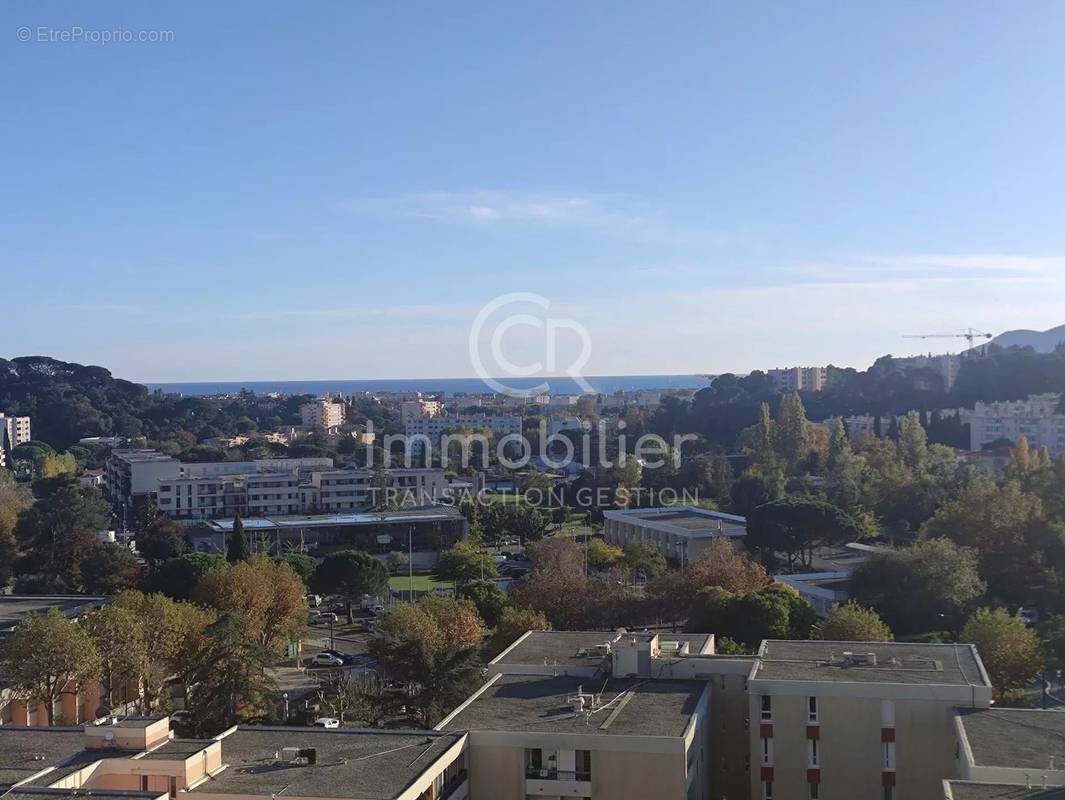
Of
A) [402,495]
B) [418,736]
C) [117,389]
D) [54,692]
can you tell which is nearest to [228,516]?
[402,495]

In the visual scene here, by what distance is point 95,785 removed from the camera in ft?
29.6

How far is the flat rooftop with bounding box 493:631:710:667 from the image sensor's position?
1300 cm

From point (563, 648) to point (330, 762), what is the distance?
5.13 m

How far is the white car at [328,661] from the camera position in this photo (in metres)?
20.0

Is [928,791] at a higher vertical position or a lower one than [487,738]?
lower

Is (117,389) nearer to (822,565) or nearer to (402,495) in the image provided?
(402,495)

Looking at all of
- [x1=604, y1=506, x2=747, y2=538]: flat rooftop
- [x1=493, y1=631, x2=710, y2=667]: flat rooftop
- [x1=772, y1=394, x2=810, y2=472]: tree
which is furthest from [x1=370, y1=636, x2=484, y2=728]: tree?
[x1=772, y1=394, x2=810, y2=472]: tree

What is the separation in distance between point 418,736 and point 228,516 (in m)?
32.9

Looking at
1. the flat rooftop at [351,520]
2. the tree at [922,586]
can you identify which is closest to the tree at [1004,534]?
the tree at [922,586]

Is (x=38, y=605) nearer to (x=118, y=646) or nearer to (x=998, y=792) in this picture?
(x=118, y=646)

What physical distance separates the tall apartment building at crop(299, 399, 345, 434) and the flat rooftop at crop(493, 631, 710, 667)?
7337 centimetres

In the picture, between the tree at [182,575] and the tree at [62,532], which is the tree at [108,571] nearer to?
the tree at [62,532]

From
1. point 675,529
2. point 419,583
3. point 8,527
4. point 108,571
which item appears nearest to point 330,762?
point 108,571

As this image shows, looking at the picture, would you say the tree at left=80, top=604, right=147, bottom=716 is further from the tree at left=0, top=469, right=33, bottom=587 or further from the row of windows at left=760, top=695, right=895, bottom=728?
the tree at left=0, top=469, right=33, bottom=587
